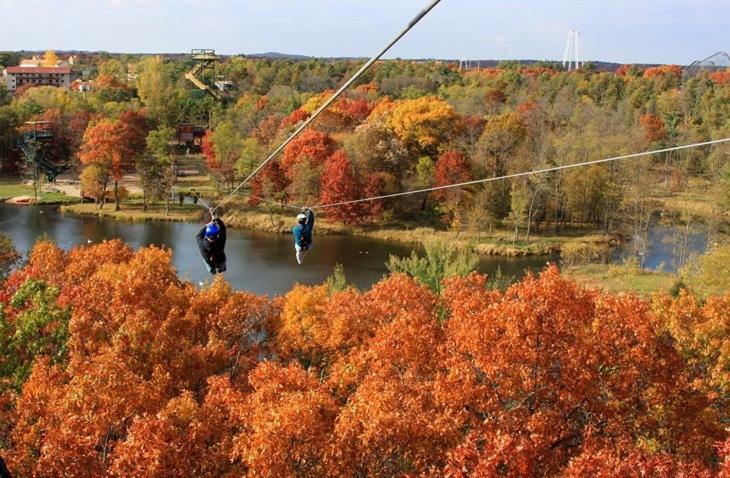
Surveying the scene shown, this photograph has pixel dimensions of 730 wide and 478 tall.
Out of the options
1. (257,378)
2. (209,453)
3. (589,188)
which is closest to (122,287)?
(257,378)

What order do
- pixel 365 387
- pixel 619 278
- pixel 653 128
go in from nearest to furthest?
pixel 365 387 → pixel 619 278 → pixel 653 128

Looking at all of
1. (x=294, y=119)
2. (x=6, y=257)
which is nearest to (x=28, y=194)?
(x=294, y=119)

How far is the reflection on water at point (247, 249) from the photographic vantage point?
2680cm

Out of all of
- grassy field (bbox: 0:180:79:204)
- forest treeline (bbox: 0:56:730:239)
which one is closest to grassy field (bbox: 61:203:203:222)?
forest treeline (bbox: 0:56:730:239)

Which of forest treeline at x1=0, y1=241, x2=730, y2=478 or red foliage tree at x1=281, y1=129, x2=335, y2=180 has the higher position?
red foliage tree at x1=281, y1=129, x2=335, y2=180

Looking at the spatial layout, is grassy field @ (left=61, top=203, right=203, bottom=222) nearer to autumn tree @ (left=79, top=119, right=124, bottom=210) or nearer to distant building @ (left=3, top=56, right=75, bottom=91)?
autumn tree @ (left=79, top=119, right=124, bottom=210)

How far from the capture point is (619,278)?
26594mm

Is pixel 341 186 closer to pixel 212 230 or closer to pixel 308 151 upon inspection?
pixel 308 151

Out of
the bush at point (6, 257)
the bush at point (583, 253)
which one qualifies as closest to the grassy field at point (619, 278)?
the bush at point (583, 253)

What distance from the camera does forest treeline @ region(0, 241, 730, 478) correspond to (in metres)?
8.02

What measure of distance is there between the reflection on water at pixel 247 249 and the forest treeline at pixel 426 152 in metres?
2.84

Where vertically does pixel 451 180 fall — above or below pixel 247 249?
above

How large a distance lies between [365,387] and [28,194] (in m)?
37.9

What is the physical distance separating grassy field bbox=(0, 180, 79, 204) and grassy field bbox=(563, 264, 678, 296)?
2780 cm
